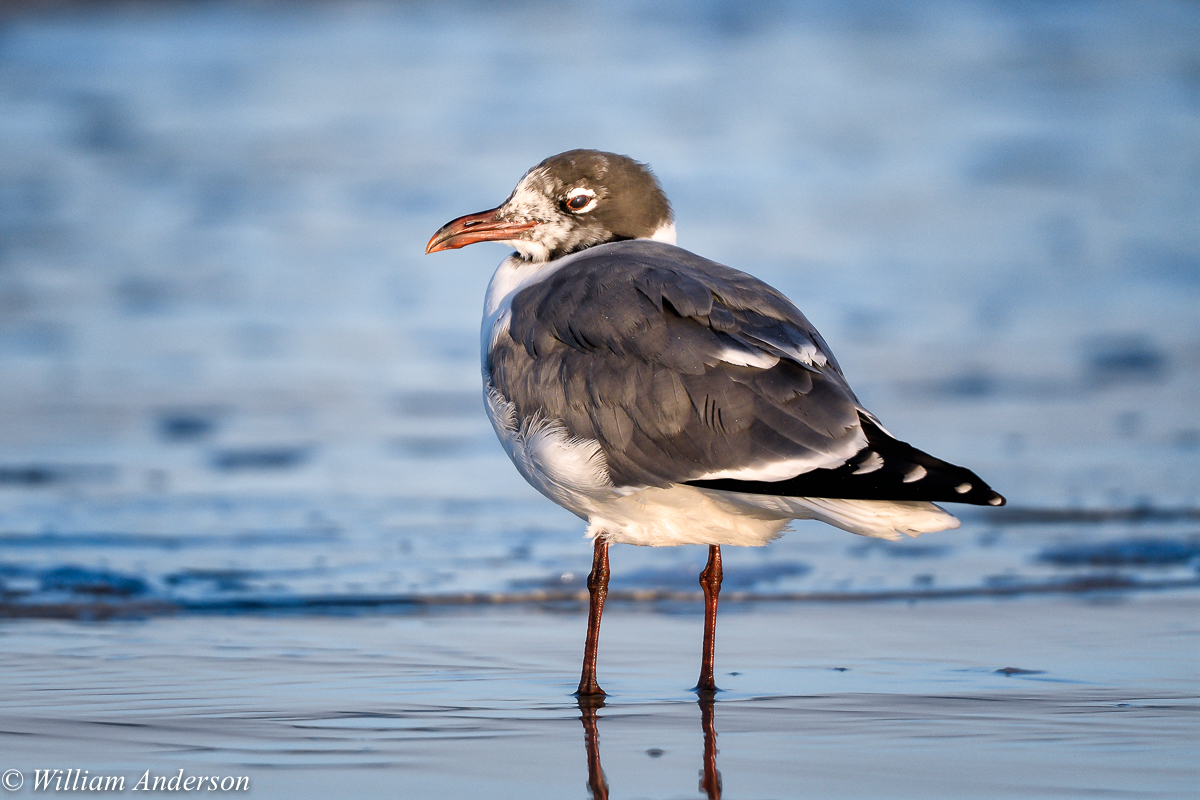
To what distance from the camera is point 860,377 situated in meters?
11.4

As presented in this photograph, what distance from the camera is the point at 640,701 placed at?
4656 millimetres

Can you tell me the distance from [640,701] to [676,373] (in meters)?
1.03

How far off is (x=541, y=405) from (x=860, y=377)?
23.0 feet

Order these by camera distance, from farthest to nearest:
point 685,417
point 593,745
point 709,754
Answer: point 685,417
point 593,745
point 709,754

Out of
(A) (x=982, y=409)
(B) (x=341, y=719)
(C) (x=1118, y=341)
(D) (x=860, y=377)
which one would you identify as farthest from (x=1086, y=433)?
→ (B) (x=341, y=719)

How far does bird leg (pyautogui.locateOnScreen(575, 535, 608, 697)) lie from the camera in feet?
15.5

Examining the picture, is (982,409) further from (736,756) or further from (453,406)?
(736,756)

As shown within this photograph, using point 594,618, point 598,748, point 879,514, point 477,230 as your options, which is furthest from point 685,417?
point 477,230

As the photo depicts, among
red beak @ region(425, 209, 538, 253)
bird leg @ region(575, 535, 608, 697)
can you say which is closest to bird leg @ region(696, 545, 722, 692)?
bird leg @ region(575, 535, 608, 697)

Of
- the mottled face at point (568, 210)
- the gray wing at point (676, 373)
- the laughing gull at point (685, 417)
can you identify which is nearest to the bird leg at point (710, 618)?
the laughing gull at point (685, 417)

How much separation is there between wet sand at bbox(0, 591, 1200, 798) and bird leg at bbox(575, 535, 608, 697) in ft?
0.27

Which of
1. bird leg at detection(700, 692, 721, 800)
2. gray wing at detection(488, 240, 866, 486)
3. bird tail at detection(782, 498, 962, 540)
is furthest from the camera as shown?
gray wing at detection(488, 240, 866, 486)

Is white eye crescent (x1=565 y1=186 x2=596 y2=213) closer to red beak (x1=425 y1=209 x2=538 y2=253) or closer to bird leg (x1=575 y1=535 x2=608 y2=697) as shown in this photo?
red beak (x1=425 y1=209 x2=538 y2=253)

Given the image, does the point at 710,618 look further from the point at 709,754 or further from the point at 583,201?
the point at 583,201
